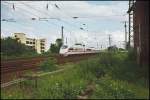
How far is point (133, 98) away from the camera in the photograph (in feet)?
46.3

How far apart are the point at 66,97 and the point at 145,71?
8.93 m

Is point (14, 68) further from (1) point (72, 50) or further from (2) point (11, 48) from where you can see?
(2) point (11, 48)

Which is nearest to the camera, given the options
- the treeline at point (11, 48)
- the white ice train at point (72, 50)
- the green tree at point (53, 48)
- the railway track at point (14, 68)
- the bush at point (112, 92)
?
the bush at point (112, 92)

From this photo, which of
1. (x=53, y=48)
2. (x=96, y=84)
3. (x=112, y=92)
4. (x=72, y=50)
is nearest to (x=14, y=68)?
(x=96, y=84)

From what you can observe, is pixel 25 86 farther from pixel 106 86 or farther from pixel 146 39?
pixel 146 39

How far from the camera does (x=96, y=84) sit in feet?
57.4

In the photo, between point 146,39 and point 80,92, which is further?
point 146,39

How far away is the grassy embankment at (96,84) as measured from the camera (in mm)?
14172

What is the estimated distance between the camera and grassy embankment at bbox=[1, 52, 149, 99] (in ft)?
46.5

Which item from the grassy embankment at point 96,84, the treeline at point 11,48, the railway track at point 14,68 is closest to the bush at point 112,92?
the grassy embankment at point 96,84

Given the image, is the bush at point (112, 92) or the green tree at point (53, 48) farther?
the green tree at point (53, 48)

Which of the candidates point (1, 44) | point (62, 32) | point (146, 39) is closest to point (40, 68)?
point (146, 39)

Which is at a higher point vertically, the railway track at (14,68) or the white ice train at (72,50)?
the white ice train at (72,50)

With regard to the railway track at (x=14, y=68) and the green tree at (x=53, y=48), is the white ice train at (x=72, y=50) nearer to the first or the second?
the green tree at (x=53, y=48)
